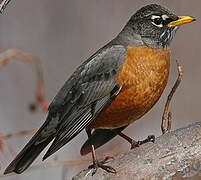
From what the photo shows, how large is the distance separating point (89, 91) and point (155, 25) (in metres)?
0.69

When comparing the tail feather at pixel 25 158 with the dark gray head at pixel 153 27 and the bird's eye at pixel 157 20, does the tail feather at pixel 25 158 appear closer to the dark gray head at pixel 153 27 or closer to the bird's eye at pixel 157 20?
the dark gray head at pixel 153 27

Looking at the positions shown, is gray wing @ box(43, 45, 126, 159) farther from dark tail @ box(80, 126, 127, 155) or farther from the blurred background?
the blurred background

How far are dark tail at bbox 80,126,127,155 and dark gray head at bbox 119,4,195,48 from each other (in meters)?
0.61

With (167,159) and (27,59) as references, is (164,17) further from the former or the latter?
(167,159)

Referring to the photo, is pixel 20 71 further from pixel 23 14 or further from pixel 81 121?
pixel 81 121

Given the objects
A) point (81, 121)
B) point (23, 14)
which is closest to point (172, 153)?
point (81, 121)

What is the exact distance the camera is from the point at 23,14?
239 inches

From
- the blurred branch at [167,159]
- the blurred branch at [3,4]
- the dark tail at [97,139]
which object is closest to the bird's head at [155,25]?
the dark tail at [97,139]

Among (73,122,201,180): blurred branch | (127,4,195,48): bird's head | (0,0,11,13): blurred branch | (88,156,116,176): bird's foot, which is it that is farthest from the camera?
A: (127,4,195,48): bird's head

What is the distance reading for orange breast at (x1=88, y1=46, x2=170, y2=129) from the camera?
3.19m

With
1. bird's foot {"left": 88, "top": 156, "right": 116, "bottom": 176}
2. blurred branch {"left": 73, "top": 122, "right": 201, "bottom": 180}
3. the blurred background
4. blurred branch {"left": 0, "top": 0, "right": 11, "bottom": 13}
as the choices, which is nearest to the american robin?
bird's foot {"left": 88, "top": 156, "right": 116, "bottom": 176}

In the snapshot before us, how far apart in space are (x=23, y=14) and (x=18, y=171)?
10.5ft

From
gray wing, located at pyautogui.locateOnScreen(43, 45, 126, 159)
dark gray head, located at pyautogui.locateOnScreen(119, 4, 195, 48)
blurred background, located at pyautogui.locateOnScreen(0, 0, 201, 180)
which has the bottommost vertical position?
blurred background, located at pyautogui.locateOnScreen(0, 0, 201, 180)

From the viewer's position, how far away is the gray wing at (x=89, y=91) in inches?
→ 126
